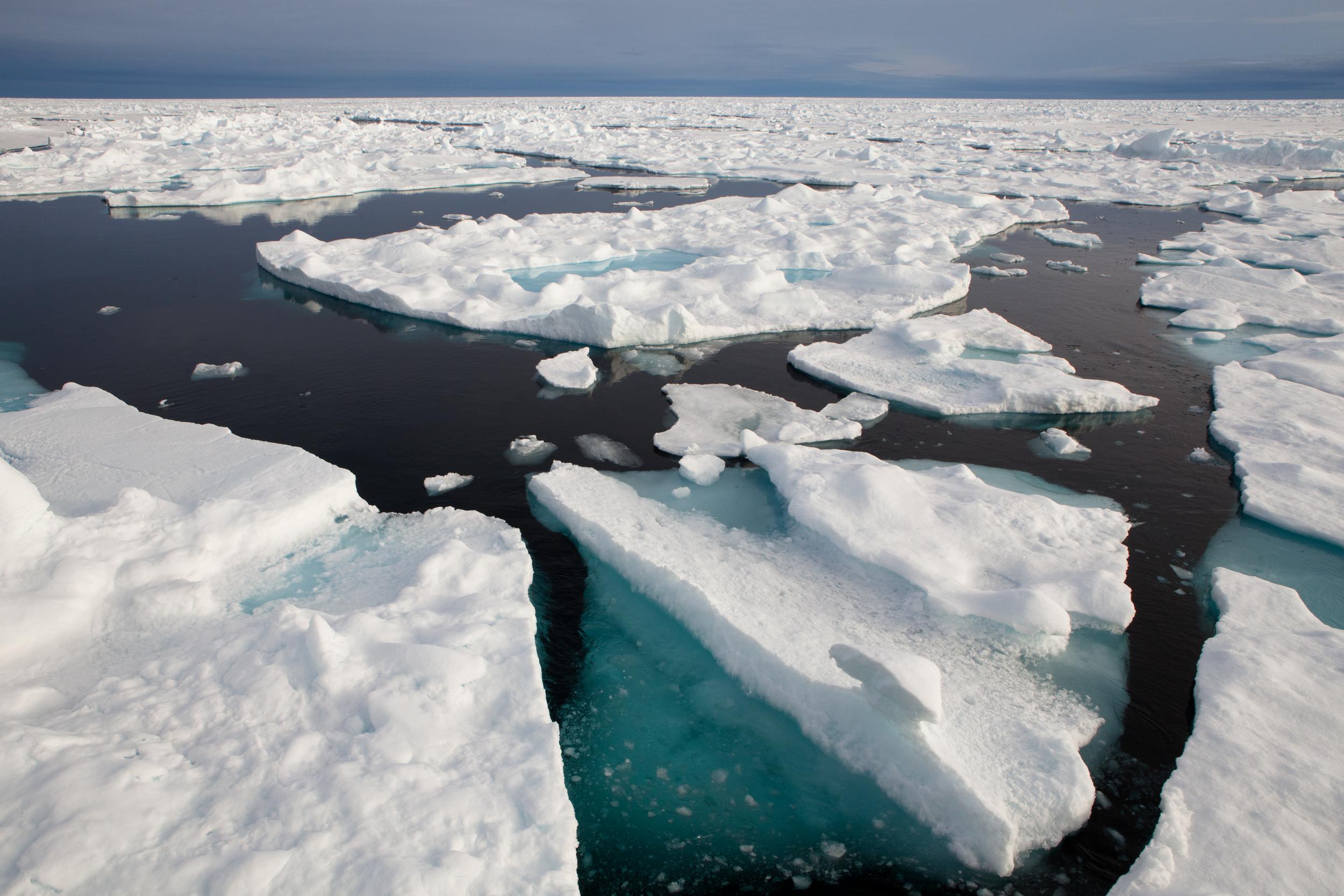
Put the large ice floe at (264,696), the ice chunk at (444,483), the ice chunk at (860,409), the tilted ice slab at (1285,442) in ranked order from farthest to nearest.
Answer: the ice chunk at (860,409), the ice chunk at (444,483), the tilted ice slab at (1285,442), the large ice floe at (264,696)

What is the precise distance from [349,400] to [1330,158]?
30095 mm

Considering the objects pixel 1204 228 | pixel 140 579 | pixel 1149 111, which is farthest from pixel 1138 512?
pixel 1149 111

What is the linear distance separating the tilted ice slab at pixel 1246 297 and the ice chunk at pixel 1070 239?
2.30m

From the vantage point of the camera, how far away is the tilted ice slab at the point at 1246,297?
9.21m

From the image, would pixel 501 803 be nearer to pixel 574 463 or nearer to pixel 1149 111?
pixel 574 463

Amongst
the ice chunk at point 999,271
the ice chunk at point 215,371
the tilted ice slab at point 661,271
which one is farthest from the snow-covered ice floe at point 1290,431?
the ice chunk at point 215,371

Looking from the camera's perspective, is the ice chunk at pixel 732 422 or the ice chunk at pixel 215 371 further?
the ice chunk at pixel 215 371

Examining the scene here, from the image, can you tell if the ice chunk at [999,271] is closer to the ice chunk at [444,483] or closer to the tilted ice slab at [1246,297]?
the tilted ice slab at [1246,297]

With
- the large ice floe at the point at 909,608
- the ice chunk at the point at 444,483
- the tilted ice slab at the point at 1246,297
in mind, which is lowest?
the ice chunk at the point at 444,483

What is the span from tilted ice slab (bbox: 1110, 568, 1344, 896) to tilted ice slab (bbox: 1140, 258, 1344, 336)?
672 centimetres

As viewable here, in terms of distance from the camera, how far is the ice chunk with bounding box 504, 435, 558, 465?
5.97 m

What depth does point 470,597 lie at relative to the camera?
3.97m

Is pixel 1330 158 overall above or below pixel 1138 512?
above

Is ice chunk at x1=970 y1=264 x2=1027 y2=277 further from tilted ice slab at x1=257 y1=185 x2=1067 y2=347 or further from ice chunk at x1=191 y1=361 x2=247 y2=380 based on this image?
ice chunk at x1=191 y1=361 x2=247 y2=380
